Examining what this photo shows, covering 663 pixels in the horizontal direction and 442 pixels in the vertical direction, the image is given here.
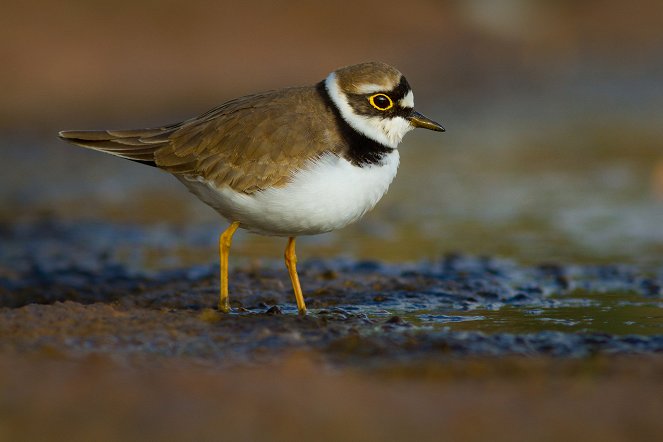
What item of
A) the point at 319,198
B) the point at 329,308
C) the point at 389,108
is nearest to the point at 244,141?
the point at 319,198

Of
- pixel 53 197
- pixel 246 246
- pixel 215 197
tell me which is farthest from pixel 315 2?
pixel 215 197

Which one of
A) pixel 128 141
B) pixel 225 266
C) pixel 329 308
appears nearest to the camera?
pixel 225 266

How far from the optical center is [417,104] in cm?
1864

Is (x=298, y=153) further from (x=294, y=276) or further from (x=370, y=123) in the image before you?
(x=294, y=276)

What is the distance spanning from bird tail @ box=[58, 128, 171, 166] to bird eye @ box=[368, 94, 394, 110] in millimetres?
1709

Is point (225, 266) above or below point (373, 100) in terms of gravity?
below

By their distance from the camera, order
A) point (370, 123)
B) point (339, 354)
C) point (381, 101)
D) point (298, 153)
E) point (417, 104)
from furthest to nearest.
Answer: point (417, 104), point (381, 101), point (370, 123), point (298, 153), point (339, 354)

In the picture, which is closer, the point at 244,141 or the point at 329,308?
the point at 244,141

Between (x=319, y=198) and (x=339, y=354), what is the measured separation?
48.8 inches

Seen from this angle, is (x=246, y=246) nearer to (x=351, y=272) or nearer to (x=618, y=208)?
(x=351, y=272)

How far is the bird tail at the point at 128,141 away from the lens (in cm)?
788

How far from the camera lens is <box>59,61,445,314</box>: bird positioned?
689cm

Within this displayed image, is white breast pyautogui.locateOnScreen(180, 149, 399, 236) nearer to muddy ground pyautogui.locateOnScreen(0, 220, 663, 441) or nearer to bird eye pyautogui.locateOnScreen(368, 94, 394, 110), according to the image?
bird eye pyautogui.locateOnScreen(368, 94, 394, 110)

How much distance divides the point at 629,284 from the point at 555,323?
170 cm
